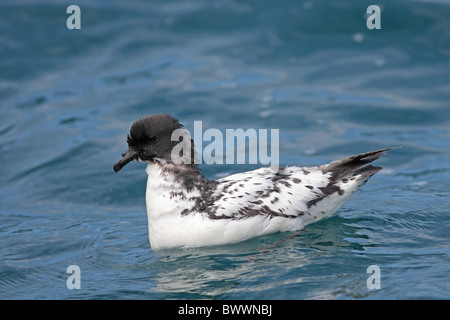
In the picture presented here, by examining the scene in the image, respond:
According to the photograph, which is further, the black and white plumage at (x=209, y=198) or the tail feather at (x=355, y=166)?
the tail feather at (x=355, y=166)

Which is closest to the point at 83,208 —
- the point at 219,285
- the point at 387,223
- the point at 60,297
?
the point at 60,297

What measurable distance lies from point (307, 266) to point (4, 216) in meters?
5.35

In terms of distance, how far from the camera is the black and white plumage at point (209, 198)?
7.64m

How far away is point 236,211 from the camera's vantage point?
772cm

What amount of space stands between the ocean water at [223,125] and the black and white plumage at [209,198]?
0.23 meters

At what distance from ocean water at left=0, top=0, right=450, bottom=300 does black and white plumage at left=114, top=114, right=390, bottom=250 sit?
0.75ft

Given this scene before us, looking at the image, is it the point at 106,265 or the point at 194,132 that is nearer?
the point at 106,265

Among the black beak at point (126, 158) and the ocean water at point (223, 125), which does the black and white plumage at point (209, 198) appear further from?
the ocean water at point (223, 125)

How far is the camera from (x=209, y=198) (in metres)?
7.82

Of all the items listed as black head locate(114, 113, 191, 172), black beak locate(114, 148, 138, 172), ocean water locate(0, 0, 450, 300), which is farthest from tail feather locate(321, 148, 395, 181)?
black beak locate(114, 148, 138, 172)

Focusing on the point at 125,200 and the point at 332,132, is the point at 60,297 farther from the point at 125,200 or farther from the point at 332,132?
the point at 332,132

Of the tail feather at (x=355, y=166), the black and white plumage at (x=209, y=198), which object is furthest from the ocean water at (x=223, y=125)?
the tail feather at (x=355, y=166)

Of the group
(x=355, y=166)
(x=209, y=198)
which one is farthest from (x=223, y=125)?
(x=209, y=198)

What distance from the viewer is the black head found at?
7.69 meters
